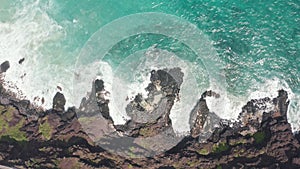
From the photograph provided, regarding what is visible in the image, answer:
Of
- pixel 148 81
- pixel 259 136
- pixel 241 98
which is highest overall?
pixel 148 81

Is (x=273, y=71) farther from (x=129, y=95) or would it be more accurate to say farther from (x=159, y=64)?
(x=129, y=95)

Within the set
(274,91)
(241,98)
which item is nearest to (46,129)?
(241,98)

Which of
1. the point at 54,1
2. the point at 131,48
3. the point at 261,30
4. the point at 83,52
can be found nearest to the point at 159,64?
the point at 131,48

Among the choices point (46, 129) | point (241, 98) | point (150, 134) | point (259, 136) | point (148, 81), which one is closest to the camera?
point (259, 136)

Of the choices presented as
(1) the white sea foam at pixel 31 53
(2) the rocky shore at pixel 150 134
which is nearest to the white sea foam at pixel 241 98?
(2) the rocky shore at pixel 150 134

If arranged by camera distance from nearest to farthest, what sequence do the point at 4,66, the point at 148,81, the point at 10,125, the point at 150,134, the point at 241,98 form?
1. the point at 150,134
2. the point at 10,125
3. the point at 241,98
4. the point at 148,81
5. the point at 4,66

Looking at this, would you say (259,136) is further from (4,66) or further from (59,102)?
(4,66)
